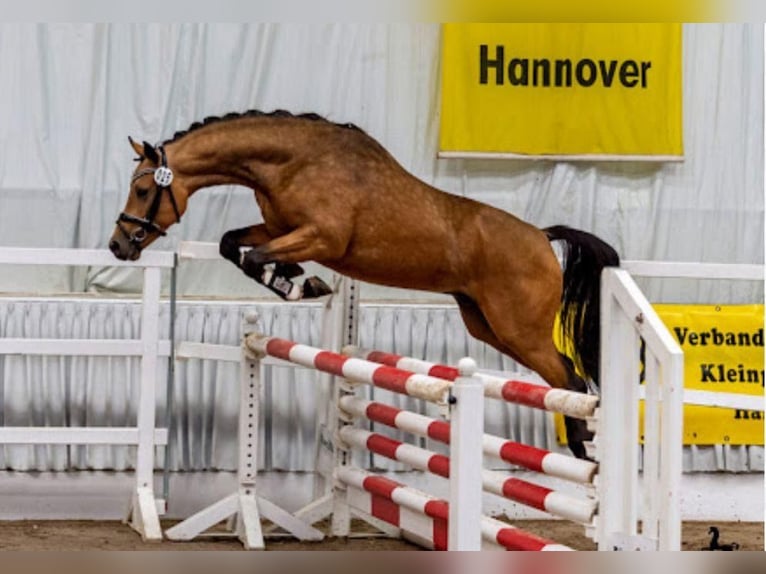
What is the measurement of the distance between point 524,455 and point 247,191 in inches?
95.3

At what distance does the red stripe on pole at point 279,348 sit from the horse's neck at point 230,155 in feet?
1.55

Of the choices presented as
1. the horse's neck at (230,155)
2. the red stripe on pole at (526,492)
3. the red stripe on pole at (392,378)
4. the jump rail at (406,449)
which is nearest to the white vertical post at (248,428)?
the jump rail at (406,449)

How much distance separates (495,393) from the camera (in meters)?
3.06

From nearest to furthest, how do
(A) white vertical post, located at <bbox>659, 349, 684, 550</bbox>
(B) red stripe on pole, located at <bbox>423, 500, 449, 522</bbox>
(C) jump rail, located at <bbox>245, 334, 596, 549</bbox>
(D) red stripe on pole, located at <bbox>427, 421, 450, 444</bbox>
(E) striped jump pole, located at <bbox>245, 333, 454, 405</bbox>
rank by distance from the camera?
(A) white vertical post, located at <bbox>659, 349, 684, 550</bbox>
(C) jump rail, located at <bbox>245, 334, 596, 549</bbox>
(E) striped jump pole, located at <bbox>245, 333, 454, 405</bbox>
(D) red stripe on pole, located at <bbox>427, 421, 450, 444</bbox>
(B) red stripe on pole, located at <bbox>423, 500, 449, 522</bbox>

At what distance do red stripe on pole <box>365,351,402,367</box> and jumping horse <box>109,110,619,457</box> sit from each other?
0.76 ft

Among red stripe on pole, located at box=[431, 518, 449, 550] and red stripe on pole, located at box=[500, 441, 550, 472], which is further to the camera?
red stripe on pole, located at box=[431, 518, 449, 550]

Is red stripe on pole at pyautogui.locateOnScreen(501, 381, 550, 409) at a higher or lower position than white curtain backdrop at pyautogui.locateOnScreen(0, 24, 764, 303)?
lower

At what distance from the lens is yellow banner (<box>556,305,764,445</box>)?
16.5ft

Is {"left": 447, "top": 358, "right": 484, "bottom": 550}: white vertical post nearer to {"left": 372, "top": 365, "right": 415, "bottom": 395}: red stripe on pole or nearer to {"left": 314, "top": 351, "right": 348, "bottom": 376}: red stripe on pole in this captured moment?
{"left": 372, "top": 365, "right": 415, "bottom": 395}: red stripe on pole

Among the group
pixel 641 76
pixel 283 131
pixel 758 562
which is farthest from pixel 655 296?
pixel 758 562

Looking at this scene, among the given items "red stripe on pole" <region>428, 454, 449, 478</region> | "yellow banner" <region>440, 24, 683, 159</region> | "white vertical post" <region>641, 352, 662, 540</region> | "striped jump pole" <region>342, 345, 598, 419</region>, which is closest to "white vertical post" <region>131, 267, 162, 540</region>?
"striped jump pole" <region>342, 345, 598, 419</region>

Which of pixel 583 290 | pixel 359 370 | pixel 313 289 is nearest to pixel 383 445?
pixel 313 289

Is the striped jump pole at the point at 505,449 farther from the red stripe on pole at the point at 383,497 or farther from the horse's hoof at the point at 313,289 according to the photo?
the horse's hoof at the point at 313,289

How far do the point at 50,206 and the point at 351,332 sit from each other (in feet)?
4.15
